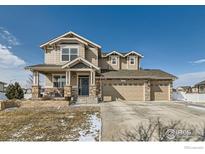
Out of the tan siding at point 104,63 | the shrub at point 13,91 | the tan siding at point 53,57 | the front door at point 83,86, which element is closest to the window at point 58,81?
the tan siding at point 53,57

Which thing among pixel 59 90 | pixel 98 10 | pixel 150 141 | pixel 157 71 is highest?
pixel 98 10

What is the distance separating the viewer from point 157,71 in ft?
60.5

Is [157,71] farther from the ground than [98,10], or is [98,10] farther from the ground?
[98,10]

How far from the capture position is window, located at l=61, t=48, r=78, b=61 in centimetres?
1648

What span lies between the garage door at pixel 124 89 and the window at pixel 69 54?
3.58 m

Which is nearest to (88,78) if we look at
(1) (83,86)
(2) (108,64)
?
(1) (83,86)

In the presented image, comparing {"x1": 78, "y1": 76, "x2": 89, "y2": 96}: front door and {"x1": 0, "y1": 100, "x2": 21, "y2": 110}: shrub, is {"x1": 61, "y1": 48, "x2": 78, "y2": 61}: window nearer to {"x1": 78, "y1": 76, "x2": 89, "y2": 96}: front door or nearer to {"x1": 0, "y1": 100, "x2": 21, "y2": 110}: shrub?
{"x1": 78, "y1": 76, "x2": 89, "y2": 96}: front door

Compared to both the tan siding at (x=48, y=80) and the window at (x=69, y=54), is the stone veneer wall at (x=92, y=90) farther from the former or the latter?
the tan siding at (x=48, y=80)

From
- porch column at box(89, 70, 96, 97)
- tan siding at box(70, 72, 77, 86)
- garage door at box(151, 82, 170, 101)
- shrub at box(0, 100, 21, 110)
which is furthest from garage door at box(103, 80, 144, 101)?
shrub at box(0, 100, 21, 110)

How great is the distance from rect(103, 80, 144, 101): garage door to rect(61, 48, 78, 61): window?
141 inches

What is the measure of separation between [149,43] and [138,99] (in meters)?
9.41
